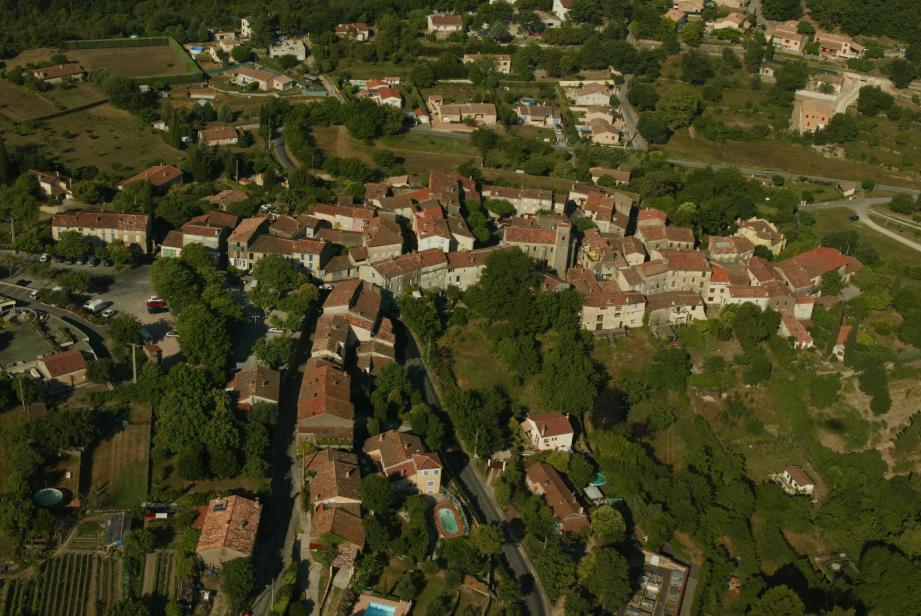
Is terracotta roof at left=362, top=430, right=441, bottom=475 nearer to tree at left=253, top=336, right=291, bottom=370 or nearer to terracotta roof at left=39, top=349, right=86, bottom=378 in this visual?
tree at left=253, top=336, right=291, bottom=370

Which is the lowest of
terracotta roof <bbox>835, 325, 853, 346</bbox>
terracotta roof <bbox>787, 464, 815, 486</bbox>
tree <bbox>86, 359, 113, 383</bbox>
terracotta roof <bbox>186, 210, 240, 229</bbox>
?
terracotta roof <bbox>787, 464, 815, 486</bbox>

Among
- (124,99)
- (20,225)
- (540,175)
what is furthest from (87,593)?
(124,99)

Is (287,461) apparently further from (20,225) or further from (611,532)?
(20,225)

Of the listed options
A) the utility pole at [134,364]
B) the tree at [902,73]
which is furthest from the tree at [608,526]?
the tree at [902,73]

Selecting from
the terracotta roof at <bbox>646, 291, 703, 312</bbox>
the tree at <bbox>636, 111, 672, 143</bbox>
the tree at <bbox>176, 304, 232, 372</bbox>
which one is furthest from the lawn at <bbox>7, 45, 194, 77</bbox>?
Result: the terracotta roof at <bbox>646, 291, 703, 312</bbox>

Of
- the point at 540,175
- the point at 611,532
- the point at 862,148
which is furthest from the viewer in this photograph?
the point at 862,148

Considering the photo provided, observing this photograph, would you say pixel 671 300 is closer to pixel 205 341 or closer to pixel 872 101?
pixel 205 341
